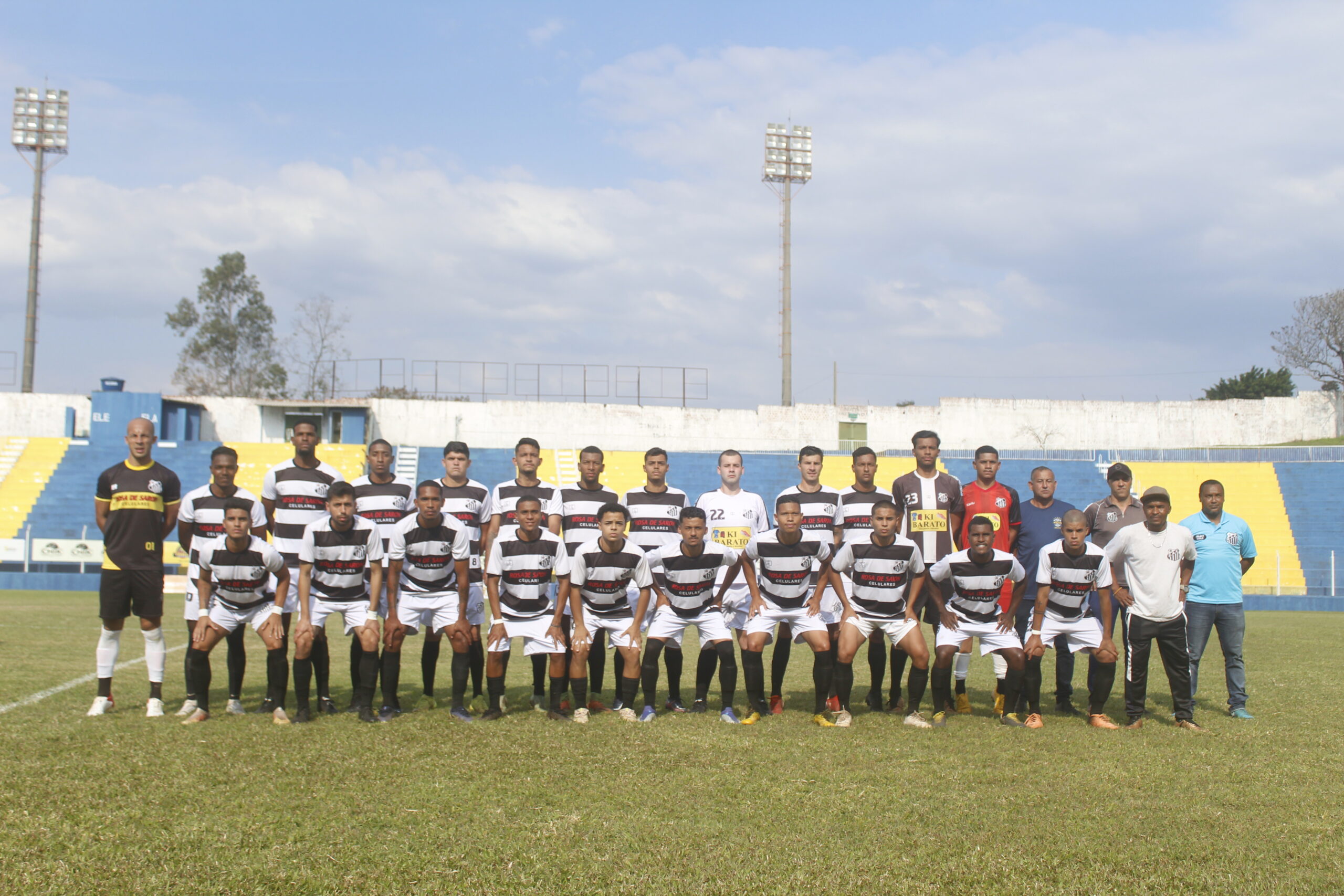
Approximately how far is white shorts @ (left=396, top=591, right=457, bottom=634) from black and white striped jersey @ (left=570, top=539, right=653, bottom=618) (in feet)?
3.18

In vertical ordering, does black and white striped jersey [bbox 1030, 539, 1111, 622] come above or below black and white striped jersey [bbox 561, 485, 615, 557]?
below

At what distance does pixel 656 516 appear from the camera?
7.91m

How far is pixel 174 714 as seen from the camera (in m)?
6.84

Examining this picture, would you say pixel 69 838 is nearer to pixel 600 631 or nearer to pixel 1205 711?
pixel 600 631

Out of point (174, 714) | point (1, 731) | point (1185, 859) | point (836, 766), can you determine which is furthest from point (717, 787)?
point (1, 731)

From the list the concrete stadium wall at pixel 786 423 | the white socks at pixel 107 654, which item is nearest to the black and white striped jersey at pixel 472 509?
the white socks at pixel 107 654

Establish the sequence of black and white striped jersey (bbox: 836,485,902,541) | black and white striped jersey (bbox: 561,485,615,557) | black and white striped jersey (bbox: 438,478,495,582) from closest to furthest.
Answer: black and white striped jersey (bbox: 438,478,495,582), black and white striped jersey (bbox: 836,485,902,541), black and white striped jersey (bbox: 561,485,615,557)

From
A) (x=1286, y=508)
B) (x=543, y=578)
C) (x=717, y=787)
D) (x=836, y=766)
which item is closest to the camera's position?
(x=717, y=787)

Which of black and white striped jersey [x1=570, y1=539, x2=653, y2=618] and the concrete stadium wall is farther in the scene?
the concrete stadium wall

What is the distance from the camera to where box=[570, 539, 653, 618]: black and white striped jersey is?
286 inches

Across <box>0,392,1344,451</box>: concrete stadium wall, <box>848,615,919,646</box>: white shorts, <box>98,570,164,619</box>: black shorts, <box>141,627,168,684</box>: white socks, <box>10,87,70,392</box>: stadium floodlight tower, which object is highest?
<box>10,87,70,392</box>: stadium floodlight tower

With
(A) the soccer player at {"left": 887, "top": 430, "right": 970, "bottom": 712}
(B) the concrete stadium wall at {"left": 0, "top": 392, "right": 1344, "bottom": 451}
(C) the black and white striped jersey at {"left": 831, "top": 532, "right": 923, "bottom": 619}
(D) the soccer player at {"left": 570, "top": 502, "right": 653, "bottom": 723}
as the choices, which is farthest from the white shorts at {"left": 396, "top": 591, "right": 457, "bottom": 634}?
(B) the concrete stadium wall at {"left": 0, "top": 392, "right": 1344, "bottom": 451}

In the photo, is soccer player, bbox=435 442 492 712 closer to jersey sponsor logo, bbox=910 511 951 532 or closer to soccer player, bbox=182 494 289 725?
soccer player, bbox=182 494 289 725

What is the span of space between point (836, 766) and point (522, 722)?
7.88ft
